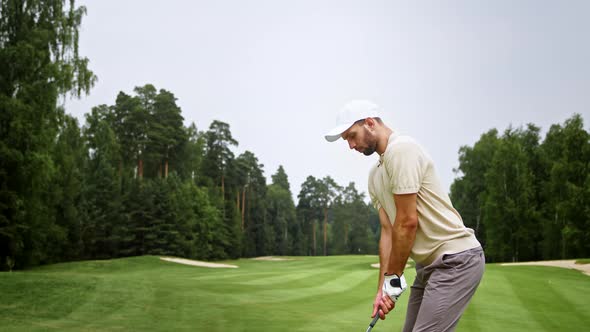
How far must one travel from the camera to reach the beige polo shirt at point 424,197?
2816 mm

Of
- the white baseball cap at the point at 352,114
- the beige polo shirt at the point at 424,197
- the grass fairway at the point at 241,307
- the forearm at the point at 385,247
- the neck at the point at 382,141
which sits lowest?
the grass fairway at the point at 241,307

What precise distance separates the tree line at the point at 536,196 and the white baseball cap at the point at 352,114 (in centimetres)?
3653

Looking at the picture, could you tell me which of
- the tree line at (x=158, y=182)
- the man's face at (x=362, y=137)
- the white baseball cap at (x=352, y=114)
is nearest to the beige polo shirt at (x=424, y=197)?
the man's face at (x=362, y=137)

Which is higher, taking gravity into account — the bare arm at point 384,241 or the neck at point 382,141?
the neck at point 382,141

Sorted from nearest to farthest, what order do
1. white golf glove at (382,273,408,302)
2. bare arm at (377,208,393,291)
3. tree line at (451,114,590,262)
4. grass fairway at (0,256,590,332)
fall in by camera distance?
1. white golf glove at (382,273,408,302)
2. bare arm at (377,208,393,291)
3. grass fairway at (0,256,590,332)
4. tree line at (451,114,590,262)

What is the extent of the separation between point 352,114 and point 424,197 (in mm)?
665

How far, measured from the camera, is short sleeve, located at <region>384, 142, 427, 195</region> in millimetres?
2807

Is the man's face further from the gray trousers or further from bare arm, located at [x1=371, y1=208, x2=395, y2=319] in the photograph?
the gray trousers

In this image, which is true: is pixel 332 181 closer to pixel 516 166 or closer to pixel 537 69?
pixel 516 166

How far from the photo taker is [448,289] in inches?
113

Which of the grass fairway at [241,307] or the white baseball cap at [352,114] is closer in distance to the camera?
the white baseball cap at [352,114]

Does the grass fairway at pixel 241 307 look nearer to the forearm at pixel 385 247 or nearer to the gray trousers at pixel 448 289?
the forearm at pixel 385 247

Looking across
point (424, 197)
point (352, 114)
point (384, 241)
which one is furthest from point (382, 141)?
point (384, 241)

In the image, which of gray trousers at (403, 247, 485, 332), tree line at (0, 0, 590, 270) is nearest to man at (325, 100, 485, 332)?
gray trousers at (403, 247, 485, 332)
